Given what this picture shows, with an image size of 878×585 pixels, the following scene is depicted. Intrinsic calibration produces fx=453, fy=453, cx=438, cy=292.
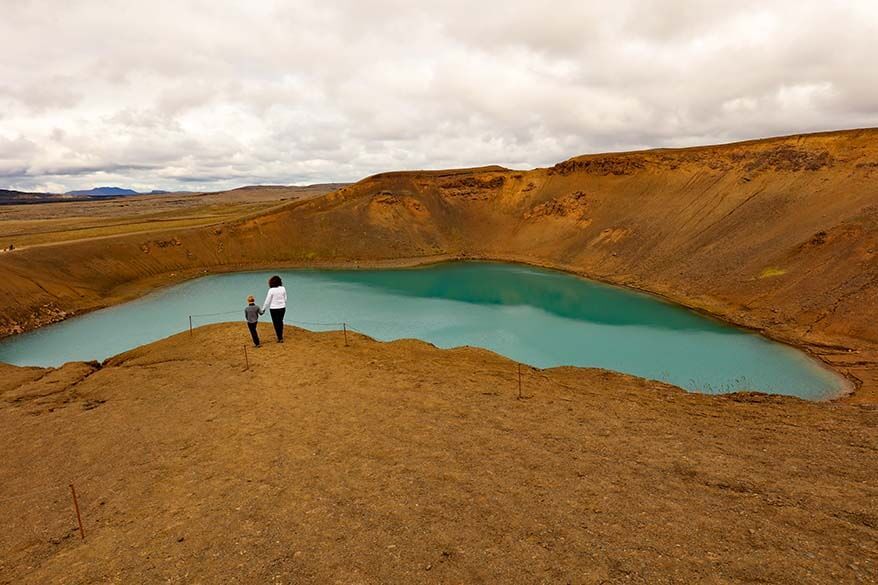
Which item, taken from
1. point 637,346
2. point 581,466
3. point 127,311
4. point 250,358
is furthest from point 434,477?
point 127,311

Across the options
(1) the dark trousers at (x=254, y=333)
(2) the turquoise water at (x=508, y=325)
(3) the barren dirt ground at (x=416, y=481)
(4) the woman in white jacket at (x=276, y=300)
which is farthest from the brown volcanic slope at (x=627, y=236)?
(1) the dark trousers at (x=254, y=333)

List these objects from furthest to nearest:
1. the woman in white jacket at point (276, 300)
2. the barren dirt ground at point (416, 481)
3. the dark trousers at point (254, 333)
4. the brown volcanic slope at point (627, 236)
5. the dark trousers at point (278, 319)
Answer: the brown volcanic slope at point (627, 236)
the dark trousers at point (278, 319)
the dark trousers at point (254, 333)
the woman in white jacket at point (276, 300)
the barren dirt ground at point (416, 481)

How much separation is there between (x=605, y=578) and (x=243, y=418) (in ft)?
25.8

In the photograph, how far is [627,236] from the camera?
4794 cm

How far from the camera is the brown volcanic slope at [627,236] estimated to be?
92.8 feet

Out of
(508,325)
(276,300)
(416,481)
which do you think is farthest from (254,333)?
(508,325)

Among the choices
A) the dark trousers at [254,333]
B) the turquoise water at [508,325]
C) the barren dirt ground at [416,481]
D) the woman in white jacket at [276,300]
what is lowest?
the turquoise water at [508,325]

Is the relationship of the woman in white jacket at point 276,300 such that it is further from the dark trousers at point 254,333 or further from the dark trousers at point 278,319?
the dark trousers at point 254,333

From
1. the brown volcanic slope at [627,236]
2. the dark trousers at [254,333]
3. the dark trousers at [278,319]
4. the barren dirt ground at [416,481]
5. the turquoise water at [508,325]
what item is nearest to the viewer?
the barren dirt ground at [416,481]

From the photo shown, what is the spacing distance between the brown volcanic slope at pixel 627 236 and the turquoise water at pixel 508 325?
268cm

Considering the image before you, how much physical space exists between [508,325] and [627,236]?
2630 centimetres

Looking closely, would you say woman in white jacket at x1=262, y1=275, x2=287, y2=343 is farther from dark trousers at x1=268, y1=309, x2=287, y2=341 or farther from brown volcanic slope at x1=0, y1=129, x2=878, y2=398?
brown volcanic slope at x1=0, y1=129, x2=878, y2=398

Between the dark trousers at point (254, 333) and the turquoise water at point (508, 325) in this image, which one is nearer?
the dark trousers at point (254, 333)

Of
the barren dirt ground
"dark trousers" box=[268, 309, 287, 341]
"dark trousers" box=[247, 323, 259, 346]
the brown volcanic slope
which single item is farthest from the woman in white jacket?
the brown volcanic slope
